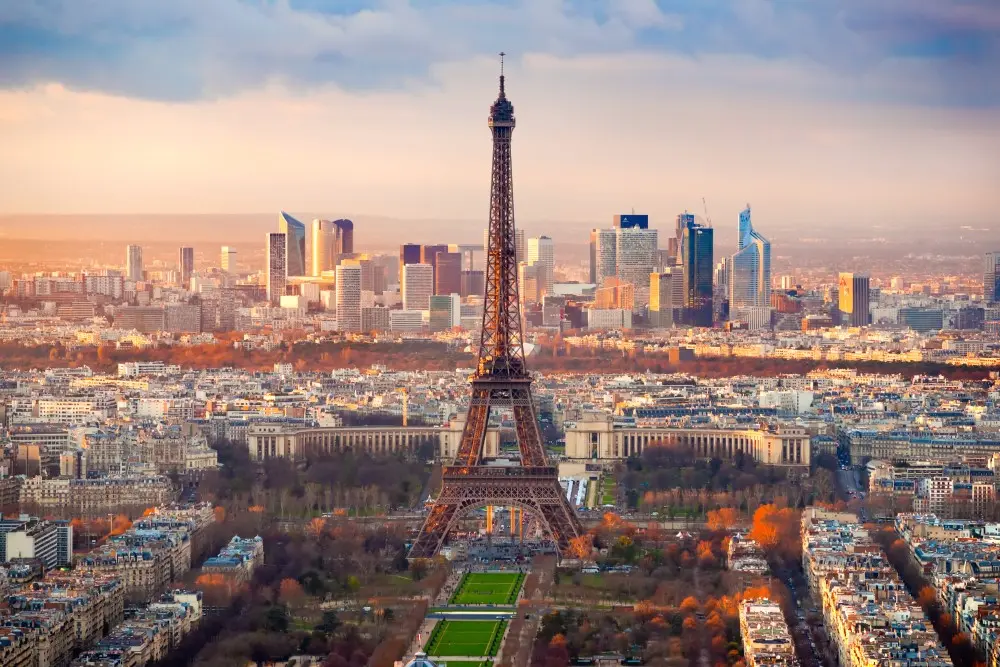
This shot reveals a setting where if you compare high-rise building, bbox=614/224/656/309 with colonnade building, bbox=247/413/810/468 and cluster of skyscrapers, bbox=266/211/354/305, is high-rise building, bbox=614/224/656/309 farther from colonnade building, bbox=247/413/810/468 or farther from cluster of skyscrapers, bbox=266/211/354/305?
colonnade building, bbox=247/413/810/468

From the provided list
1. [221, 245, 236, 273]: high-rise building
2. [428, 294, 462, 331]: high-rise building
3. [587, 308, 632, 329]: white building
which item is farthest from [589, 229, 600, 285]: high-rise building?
[221, 245, 236, 273]: high-rise building

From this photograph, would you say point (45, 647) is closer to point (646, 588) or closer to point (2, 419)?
point (646, 588)

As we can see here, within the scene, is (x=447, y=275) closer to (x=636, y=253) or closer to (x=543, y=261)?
(x=543, y=261)

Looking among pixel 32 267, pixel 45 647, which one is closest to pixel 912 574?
pixel 45 647

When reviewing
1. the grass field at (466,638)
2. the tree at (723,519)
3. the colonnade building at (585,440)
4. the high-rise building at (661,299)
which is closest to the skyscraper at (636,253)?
the high-rise building at (661,299)

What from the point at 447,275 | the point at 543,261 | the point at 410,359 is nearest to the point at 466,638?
the point at 410,359

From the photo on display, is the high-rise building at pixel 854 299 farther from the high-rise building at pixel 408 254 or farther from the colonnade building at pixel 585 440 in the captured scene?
the colonnade building at pixel 585 440
